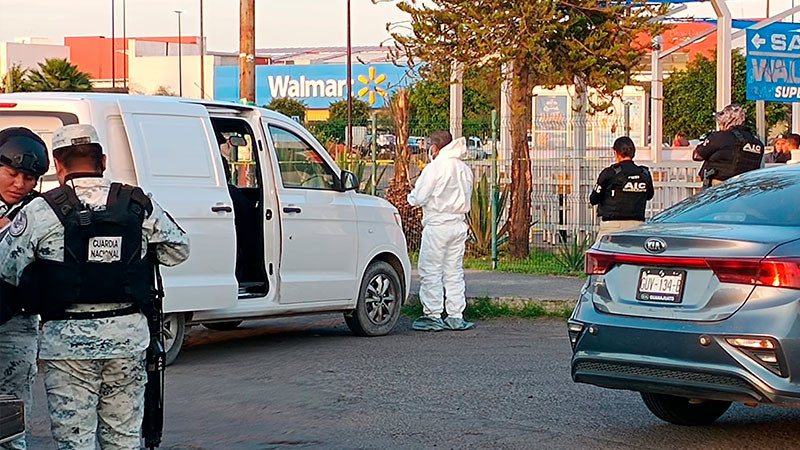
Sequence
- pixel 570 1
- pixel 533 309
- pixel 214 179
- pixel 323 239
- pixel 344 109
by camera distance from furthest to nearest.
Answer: pixel 344 109, pixel 570 1, pixel 533 309, pixel 323 239, pixel 214 179

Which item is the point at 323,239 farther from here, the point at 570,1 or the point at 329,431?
the point at 570,1

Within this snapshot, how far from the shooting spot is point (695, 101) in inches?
1966

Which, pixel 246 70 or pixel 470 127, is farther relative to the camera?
pixel 470 127

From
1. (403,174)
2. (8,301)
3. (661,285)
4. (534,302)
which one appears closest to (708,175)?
(534,302)

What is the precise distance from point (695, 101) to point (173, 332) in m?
42.4

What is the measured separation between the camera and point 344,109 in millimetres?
63344

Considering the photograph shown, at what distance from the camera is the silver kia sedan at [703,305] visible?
666 centimetres

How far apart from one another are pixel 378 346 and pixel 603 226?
272cm

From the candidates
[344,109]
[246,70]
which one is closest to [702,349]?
[246,70]

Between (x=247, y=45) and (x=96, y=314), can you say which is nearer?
(x=96, y=314)

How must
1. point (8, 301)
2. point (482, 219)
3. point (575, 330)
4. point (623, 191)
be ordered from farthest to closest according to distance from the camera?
point (482, 219) < point (623, 191) < point (575, 330) < point (8, 301)

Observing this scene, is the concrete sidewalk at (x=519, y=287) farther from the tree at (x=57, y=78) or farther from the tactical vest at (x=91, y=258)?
the tree at (x=57, y=78)

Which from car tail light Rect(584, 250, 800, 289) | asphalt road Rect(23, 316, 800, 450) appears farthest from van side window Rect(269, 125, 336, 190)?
car tail light Rect(584, 250, 800, 289)

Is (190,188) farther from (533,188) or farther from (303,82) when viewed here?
(303,82)
